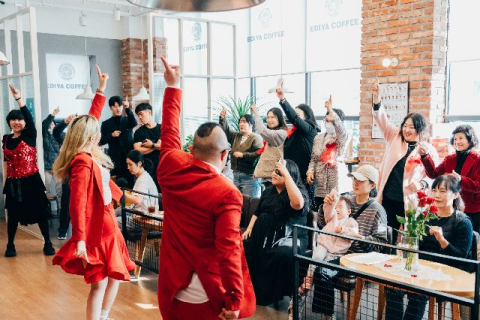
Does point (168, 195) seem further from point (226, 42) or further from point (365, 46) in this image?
point (226, 42)

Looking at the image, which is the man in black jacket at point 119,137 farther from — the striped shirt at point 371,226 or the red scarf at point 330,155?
the striped shirt at point 371,226

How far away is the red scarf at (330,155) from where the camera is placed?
498 cm

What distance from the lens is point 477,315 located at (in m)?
2.19

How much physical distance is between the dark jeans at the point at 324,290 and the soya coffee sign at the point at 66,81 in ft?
25.5

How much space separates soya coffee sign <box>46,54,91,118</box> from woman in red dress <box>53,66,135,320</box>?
7176mm

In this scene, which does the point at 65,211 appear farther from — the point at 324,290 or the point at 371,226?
the point at 371,226

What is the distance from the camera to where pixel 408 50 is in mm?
5367

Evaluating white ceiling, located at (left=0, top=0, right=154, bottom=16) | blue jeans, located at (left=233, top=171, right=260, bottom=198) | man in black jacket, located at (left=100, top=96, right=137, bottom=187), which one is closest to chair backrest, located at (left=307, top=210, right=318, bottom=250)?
blue jeans, located at (left=233, top=171, right=260, bottom=198)

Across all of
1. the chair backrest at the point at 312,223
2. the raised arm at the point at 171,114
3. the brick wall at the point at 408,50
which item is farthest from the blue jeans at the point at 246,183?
the raised arm at the point at 171,114

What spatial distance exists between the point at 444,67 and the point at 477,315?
12.2 ft

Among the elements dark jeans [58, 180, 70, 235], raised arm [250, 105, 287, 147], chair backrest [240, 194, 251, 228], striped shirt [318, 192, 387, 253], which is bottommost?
dark jeans [58, 180, 70, 235]

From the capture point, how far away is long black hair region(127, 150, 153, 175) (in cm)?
486

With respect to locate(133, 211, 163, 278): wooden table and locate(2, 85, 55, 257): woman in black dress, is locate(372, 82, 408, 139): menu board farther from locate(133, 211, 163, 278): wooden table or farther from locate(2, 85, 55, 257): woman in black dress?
locate(2, 85, 55, 257): woman in black dress

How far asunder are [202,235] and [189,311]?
13.5 inches
